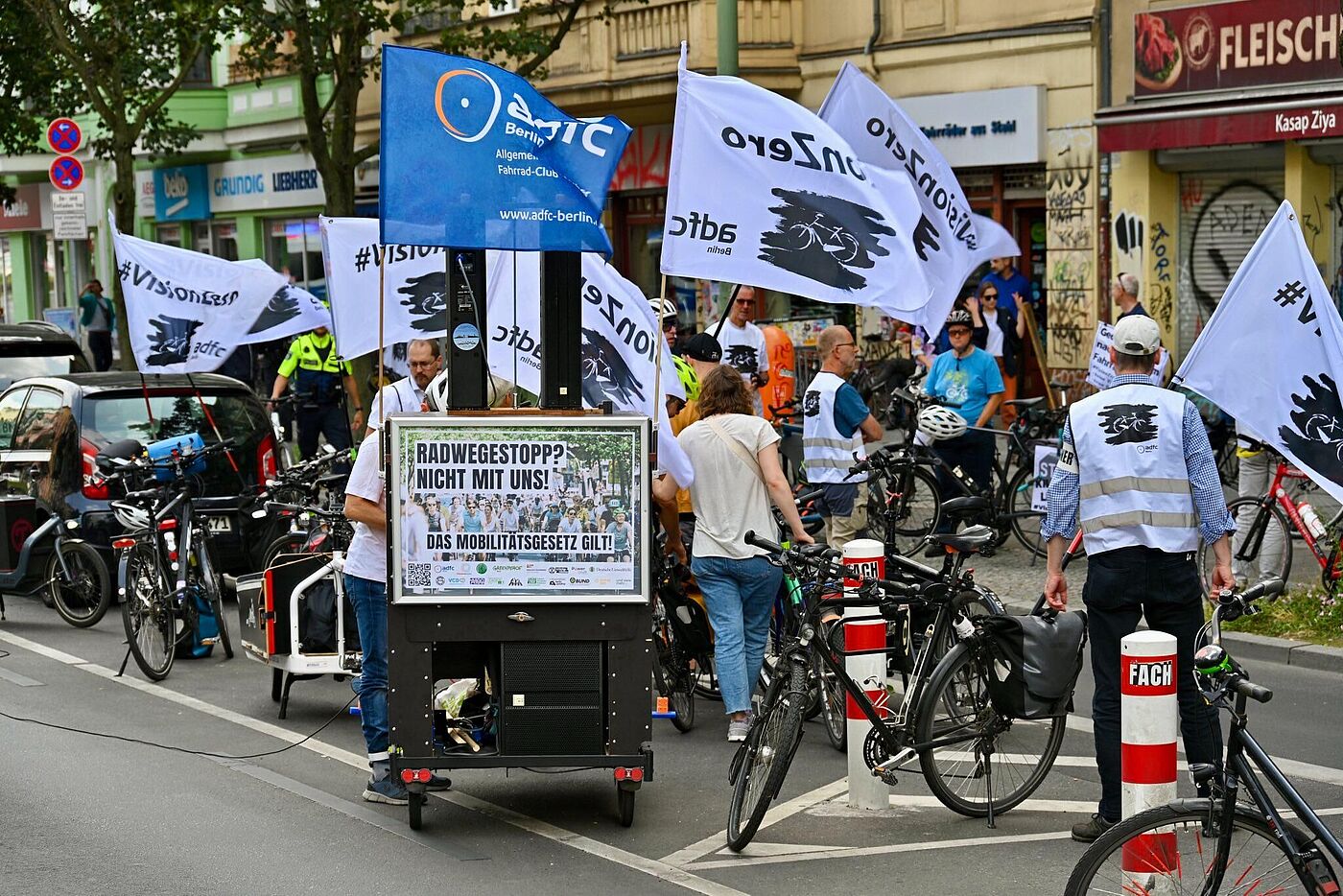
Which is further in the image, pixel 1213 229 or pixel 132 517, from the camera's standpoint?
pixel 1213 229

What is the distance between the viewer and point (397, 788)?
26.1 ft

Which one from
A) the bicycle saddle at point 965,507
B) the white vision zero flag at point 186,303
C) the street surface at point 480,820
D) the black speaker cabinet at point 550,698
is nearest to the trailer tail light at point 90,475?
the white vision zero flag at point 186,303

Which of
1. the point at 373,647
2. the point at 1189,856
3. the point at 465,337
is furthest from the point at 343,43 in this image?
the point at 1189,856

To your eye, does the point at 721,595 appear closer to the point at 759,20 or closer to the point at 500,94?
the point at 500,94

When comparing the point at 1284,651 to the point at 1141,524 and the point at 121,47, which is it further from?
the point at 121,47

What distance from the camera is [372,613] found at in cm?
799

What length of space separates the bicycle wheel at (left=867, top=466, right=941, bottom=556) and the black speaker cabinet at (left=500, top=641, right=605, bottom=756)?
18.7 feet

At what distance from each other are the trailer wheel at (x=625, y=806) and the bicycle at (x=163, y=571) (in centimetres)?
415

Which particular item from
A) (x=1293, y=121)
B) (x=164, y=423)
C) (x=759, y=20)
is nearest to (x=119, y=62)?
(x=759, y=20)

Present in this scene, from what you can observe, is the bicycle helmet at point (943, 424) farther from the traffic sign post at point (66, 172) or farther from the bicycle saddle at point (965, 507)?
the traffic sign post at point (66, 172)

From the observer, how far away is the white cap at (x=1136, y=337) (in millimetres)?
6984

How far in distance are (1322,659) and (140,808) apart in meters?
6.30

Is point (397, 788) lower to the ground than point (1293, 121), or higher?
lower

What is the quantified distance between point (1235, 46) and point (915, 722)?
42.4ft
